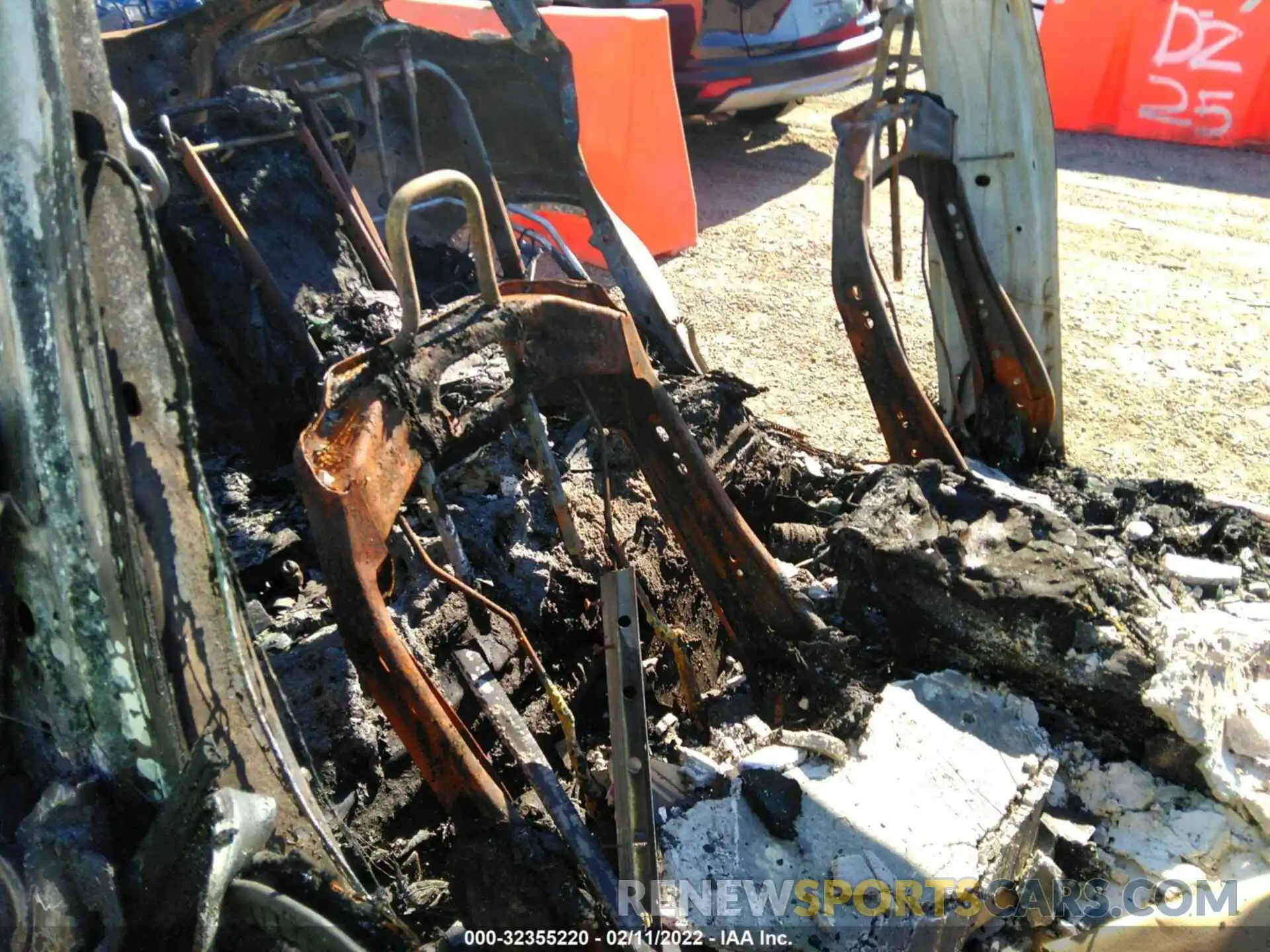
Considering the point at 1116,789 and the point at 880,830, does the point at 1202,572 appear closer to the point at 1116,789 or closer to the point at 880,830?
the point at 1116,789

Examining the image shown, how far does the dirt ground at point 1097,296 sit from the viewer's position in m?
4.82

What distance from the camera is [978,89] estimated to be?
3.68 m

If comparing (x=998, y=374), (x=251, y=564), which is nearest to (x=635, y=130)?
(x=998, y=374)

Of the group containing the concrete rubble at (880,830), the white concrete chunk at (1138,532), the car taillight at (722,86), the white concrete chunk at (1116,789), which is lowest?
the white concrete chunk at (1116,789)

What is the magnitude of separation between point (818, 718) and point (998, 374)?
5.71 feet

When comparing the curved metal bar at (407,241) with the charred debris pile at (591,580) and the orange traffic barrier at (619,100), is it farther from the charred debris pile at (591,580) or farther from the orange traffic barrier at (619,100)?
the orange traffic barrier at (619,100)

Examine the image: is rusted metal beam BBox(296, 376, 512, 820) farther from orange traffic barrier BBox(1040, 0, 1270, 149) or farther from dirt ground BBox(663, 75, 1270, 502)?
orange traffic barrier BBox(1040, 0, 1270, 149)

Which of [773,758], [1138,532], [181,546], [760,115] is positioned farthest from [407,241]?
[760,115]

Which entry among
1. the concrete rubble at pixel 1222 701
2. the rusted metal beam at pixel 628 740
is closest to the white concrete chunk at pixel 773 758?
the rusted metal beam at pixel 628 740

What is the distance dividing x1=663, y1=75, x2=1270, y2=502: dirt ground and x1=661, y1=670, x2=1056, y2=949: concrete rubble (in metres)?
2.42

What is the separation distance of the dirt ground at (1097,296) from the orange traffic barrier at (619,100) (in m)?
0.51

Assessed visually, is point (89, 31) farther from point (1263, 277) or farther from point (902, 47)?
point (1263, 277)

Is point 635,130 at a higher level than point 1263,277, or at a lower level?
higher

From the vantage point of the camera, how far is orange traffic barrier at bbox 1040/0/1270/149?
8031mm
